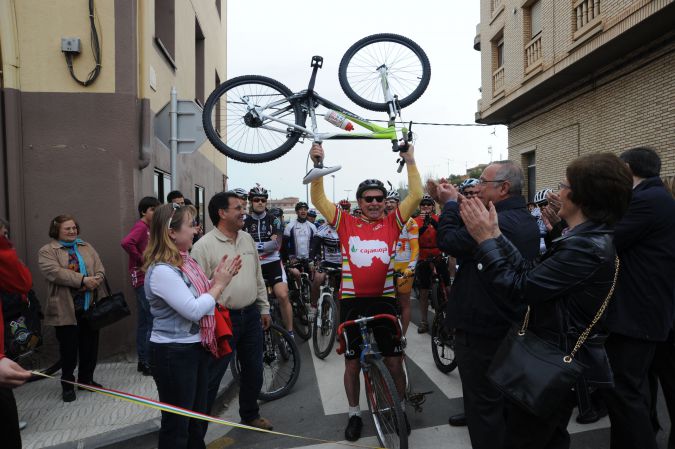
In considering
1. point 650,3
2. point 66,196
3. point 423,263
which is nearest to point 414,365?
point 423,263

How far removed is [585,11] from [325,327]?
10.0 m

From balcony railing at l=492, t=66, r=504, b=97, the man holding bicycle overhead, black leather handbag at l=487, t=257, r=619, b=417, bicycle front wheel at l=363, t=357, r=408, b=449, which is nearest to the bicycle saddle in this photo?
the man holding bicycle overhead

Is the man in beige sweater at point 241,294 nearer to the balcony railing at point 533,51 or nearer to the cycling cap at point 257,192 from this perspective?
the cycling cap at point 257,192

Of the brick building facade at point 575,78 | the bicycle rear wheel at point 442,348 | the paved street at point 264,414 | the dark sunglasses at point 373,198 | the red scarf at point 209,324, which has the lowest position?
the paved street at point 264,414

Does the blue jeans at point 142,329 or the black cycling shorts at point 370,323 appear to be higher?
the black cycling shorts at point 370,323

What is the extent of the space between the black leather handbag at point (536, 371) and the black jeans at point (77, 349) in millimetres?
3923

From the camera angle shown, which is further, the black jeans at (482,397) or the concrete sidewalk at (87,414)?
the concrete sidewalk at (87,414)

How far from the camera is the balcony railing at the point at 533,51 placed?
13.1m

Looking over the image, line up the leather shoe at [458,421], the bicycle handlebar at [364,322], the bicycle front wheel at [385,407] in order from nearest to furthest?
1. the bicycle front wheel at [385,407]
2. the bicycle handlebar at [364,322]
3. the leather shoe at [458,421]

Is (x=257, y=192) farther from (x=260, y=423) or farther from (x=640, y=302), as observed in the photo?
(x=640, y=302)

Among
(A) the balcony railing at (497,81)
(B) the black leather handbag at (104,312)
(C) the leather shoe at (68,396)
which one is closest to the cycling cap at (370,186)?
(B) the black leather handbag at (104,312)

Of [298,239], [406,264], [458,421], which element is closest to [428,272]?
[406,264]

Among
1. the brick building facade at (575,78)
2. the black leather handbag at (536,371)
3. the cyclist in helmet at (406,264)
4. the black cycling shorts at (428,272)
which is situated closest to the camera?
the black leather handbag at (536,371)

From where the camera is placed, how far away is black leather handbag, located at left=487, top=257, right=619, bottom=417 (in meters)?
1.85
